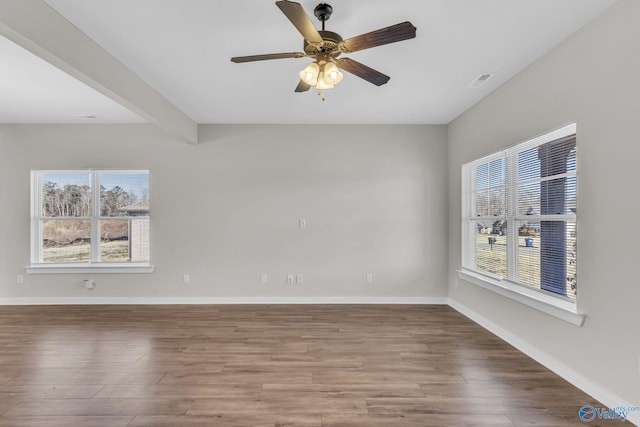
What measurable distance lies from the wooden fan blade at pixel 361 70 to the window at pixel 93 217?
389 centimetres

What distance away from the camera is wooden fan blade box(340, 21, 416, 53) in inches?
66.8

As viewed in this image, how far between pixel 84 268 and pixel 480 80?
5.83 meters

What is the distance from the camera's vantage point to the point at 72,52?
2.25 meters

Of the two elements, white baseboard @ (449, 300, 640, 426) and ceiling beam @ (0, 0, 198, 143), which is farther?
white baseboard @ (449, 300, 640, 426)

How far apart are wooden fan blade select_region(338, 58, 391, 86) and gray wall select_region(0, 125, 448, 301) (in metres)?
2.40

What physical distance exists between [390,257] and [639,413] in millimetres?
2987

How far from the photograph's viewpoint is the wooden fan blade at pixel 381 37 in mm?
1698

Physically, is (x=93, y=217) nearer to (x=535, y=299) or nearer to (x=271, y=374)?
(x=271, y=374)

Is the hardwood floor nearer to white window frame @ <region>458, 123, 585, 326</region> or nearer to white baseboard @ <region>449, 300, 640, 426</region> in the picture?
white baseboard @ <region>449, 300, 640, 426</region>

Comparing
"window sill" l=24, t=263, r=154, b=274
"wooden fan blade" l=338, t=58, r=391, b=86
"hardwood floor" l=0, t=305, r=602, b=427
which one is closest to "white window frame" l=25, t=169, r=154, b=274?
"window sill" l=24, t=263, r=154, b=274

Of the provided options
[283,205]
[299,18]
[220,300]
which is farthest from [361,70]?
[220,300]

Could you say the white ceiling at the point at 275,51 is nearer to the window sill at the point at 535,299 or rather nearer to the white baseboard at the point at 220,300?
the window sill at the point at 535,299

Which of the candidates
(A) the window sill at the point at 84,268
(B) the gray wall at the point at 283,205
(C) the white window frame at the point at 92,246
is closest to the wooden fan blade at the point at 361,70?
(B) the gray wall at the point at 283,205

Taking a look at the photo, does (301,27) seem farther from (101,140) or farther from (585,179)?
(101,140)
